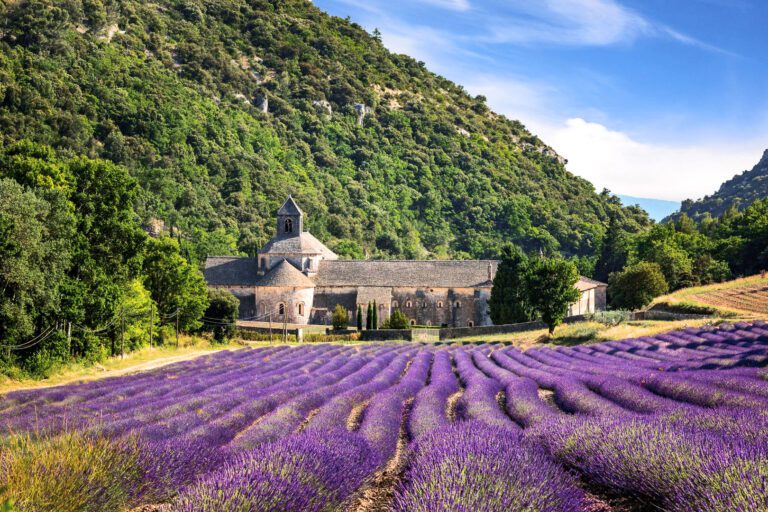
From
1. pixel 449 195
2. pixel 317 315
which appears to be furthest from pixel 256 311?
pixel 449 195

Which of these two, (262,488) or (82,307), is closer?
(262,488)

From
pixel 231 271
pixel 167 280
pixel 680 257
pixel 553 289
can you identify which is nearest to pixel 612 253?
pixel 680 257

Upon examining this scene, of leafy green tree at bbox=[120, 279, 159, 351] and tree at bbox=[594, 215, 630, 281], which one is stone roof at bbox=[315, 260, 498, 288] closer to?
leafy green tree at bbox=[120, 279, 159, 351]

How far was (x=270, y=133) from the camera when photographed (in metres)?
108

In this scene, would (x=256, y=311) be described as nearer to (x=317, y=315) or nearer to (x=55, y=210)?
(x=317, y=315)

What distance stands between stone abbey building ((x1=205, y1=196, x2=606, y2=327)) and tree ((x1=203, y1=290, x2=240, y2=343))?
8.36m

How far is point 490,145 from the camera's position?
461 feet

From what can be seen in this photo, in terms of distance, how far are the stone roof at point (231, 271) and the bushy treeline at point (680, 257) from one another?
1399 inches

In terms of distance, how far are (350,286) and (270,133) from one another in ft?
207

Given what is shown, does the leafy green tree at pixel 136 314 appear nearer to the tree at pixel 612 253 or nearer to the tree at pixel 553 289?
the tree at pixel 553 289

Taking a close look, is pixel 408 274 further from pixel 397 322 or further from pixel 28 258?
pixel 28 258

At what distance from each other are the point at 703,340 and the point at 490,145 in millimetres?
122686

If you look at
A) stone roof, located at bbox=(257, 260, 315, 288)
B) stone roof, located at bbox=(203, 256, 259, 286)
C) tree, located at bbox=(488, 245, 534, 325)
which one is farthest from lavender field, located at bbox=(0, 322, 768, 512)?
stone roof, located at bbox=(203, 256, 259, 286)

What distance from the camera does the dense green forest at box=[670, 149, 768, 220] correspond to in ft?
500
